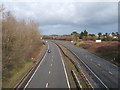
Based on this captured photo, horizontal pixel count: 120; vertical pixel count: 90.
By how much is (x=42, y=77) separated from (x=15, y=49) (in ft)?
20.1

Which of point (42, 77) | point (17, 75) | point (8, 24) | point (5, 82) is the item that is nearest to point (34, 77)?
point (42, 77)

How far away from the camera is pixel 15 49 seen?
79.4 ft

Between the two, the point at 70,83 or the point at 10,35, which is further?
the point at 10,35

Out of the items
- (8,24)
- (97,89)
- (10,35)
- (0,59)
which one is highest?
(8,24)

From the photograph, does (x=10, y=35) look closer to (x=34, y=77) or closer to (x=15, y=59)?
(x=15, y=59)

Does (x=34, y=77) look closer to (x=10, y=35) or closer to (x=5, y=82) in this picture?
(x=5, y=82)

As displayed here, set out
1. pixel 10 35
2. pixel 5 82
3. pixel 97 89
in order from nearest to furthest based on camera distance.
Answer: pixel 97 89 < pixel 5 82 < pixel 10 35

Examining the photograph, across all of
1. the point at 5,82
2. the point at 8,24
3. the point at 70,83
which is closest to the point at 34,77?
the point at 5,82

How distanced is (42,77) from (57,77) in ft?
7.82

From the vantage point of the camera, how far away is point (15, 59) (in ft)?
82.4

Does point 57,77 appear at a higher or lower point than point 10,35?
lower

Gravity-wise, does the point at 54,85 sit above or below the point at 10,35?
below

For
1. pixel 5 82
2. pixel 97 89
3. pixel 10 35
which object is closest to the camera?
pixel 97 89

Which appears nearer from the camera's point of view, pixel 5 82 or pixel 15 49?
pixel 5 82
